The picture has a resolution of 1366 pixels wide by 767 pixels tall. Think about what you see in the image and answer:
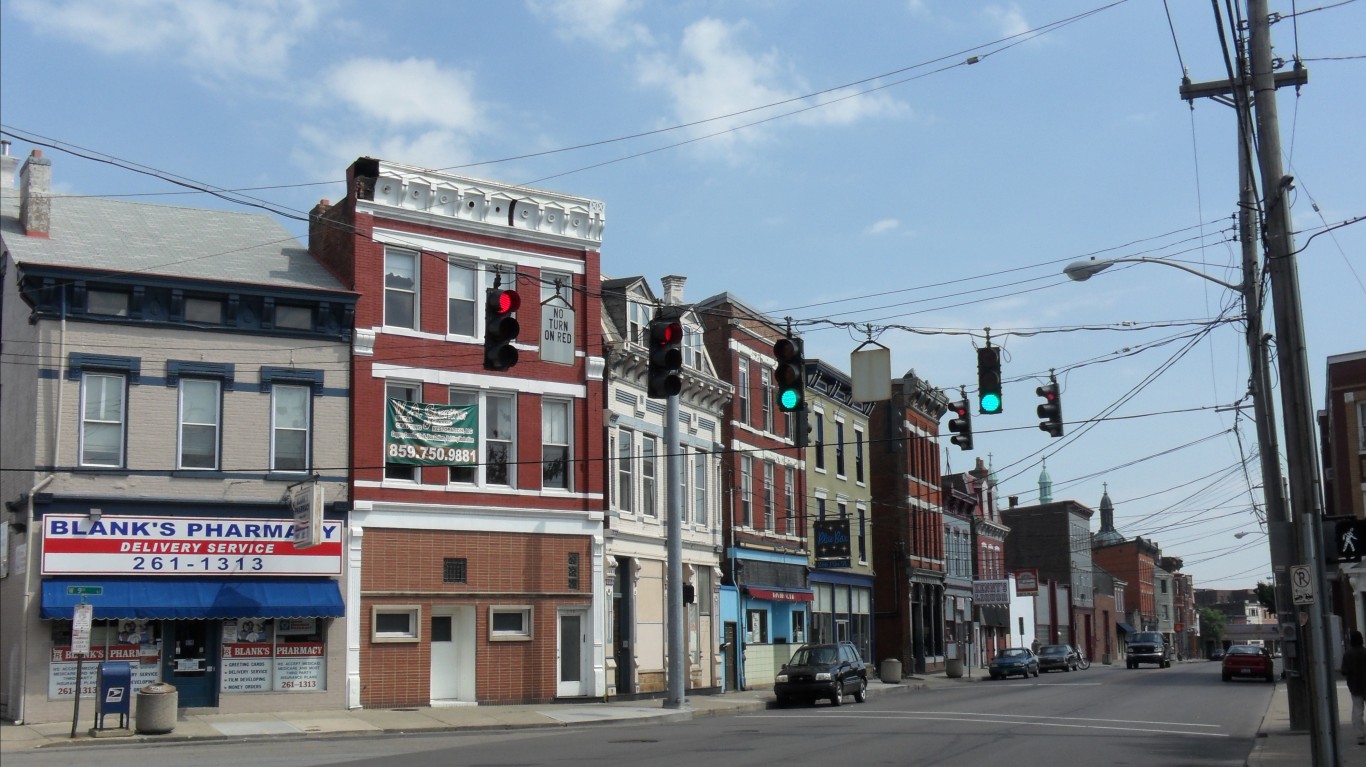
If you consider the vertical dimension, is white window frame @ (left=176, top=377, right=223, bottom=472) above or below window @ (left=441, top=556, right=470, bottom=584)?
above

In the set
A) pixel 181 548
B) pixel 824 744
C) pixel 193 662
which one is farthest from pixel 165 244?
pixel 824 744

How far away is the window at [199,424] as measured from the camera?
28.6m

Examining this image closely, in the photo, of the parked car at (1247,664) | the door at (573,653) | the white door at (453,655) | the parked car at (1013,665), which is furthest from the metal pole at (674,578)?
the parked car at (1013,665)

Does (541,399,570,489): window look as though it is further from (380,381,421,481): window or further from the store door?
the store door

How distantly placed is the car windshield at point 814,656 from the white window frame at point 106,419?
18.0 metres

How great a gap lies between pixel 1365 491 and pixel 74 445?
4662cm

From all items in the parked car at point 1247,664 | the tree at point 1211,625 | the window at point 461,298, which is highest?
the window at point 461,298

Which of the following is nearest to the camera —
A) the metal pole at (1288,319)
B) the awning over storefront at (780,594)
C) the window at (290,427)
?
the metal pole at (1288,319)

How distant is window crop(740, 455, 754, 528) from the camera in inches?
1766

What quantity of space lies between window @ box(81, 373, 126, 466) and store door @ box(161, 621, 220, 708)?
371 centimetres

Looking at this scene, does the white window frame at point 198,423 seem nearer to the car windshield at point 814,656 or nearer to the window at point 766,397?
the car windshield at point 814,656

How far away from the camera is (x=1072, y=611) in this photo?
96.6 m

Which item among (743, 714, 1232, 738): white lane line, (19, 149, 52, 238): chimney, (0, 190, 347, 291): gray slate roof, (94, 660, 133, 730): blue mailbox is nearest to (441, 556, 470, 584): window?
(0, 190, 347, 291): gray slate roof

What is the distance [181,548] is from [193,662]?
2.43 meters
